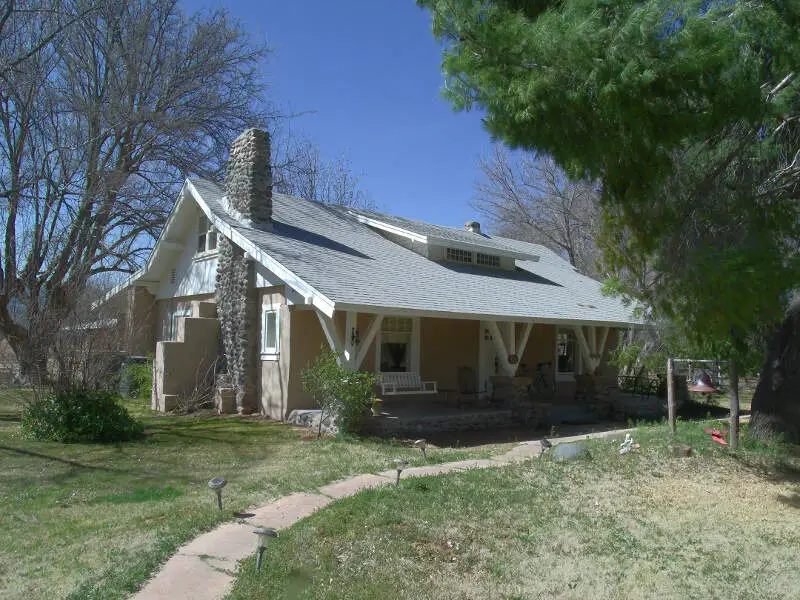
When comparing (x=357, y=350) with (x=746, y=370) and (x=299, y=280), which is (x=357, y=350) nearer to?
(x=299, y=280)

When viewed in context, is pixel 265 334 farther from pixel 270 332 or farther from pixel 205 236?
pixel 205 236

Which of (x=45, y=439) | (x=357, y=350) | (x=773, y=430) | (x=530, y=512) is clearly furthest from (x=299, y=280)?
(x=773, y=430)

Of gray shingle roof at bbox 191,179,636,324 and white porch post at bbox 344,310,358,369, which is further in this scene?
gray shingle roof at bbox 191,179,636,324

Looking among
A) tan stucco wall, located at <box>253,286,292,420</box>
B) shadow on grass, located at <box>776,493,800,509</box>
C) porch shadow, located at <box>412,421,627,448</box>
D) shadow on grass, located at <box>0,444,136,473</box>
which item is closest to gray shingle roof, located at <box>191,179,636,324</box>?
tan stucco wall, located at <box>253,286,292,420</box>

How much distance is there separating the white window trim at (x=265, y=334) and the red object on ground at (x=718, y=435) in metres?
8.09

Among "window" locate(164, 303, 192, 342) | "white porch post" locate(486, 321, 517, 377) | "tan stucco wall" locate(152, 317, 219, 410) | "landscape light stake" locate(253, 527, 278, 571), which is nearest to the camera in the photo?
"landscape light stake" locate(253, 527, 278, 571)

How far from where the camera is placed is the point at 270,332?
46.9ft

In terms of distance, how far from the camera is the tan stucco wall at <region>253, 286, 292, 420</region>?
44.3 ft

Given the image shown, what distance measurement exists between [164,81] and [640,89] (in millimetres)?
15390

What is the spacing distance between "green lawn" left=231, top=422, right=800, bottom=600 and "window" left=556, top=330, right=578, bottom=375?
1056 centimetres

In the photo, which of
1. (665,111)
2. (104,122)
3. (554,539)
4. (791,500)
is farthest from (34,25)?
(791,500)

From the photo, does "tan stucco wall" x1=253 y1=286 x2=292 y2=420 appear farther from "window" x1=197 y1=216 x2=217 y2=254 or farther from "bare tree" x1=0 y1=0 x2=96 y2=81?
"bare tree" x1=0 y1=0 x2=96 y2=81

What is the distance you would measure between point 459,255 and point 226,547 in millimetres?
13408

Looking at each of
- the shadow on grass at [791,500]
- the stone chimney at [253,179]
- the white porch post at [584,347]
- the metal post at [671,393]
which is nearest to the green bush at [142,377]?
the stone chimney at [253,179]
